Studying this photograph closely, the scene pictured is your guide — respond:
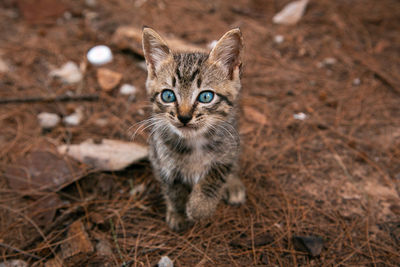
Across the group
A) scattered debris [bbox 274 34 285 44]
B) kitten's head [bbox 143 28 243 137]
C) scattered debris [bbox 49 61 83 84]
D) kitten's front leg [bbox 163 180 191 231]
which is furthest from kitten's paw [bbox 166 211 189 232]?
scattered debris [bbox 274 34 285 44]

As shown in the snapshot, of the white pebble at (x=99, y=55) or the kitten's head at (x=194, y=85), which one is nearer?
the kitten's head at (x=194, y=85)

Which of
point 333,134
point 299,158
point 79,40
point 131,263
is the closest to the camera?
point 131,263

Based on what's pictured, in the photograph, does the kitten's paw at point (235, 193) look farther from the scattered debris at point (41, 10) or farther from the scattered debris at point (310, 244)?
the scattered debris at point (41, 10)

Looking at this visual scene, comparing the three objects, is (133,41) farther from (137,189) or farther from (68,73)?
(137,189)

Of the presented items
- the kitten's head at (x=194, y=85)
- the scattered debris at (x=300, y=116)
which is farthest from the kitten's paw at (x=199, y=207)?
the scattered debris at (x=300, y=116)

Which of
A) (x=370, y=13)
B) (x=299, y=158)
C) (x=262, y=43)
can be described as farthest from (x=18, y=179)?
(x=370, y=13)

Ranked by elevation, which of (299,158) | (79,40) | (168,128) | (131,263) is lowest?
(131,263)

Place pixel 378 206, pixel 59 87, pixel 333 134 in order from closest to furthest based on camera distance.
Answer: pixel 378 206 < pixel 333 134 < pixel 59 87

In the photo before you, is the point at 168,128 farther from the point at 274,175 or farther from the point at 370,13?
the point at 370,13
